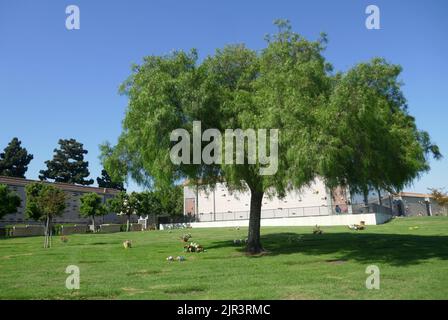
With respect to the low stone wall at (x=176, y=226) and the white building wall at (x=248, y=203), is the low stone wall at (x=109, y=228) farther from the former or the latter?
the white building wall at (x=248, y=203)

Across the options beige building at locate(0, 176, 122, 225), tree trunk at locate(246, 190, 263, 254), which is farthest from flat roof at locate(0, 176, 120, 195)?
tree trunk at locate(246, 190, 263, 254)

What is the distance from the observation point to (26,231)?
1743 inches

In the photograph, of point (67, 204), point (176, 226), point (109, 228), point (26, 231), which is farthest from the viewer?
point (67, 204)

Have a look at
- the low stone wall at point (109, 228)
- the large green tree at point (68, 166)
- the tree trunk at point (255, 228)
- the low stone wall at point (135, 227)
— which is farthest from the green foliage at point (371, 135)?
the large green tree at point (68, 166)

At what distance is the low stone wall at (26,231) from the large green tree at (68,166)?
58.9 meters

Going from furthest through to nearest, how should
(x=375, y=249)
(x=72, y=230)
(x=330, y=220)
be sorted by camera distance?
(x=72, y=230) < (x=330, y=220) < (x=375, y=249)

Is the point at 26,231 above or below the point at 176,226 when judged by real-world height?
above

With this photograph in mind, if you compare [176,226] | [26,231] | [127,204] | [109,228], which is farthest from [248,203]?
[26,231]

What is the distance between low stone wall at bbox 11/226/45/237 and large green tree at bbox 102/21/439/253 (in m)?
27.3

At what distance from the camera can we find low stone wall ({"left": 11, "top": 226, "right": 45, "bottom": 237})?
43719mm

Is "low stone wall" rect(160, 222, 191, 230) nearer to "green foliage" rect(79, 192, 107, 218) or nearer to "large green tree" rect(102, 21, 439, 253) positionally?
"green foliage" rect(79, 192, 107, 218)

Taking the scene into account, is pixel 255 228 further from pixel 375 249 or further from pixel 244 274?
pixel 244 274

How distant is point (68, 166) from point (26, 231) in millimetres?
61024

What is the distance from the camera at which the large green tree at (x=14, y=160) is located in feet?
305
